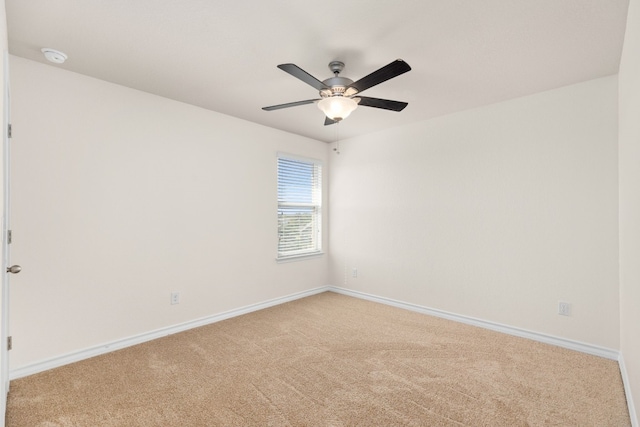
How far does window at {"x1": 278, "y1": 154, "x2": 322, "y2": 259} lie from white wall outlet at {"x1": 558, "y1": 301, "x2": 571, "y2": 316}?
2.97m

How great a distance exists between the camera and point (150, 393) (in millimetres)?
2137

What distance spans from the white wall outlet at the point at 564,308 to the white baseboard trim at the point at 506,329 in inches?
9.4

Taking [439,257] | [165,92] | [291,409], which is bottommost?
[291,409]

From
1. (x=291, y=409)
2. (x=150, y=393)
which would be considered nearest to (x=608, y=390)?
(x=291, y=409)

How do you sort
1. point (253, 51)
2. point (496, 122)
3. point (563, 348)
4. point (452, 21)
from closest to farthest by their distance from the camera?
1. point (452, 21)
2. point (253, 51)
3. point (563, 348)
4. point (496, 122)

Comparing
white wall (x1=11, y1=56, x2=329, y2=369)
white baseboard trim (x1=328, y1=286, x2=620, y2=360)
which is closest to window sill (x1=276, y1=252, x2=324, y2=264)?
white wall (x1=11, y1=56, x2=329, y2=369)

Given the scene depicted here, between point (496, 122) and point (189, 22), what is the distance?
3.03 metres

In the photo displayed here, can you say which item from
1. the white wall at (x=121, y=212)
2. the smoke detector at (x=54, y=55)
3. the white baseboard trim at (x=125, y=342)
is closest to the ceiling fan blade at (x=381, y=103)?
the white wall at (x=121, y=212)

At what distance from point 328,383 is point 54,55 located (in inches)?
123

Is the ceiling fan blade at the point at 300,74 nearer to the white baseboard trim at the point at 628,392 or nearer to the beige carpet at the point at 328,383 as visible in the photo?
the beige carpet at the point at 328,383

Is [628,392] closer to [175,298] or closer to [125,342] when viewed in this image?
[175,298]

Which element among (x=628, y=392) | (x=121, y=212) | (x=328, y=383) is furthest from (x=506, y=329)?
(x=121, y=212)

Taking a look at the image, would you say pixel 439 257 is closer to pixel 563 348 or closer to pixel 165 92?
pixel 563 348

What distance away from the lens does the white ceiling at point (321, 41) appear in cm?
183
